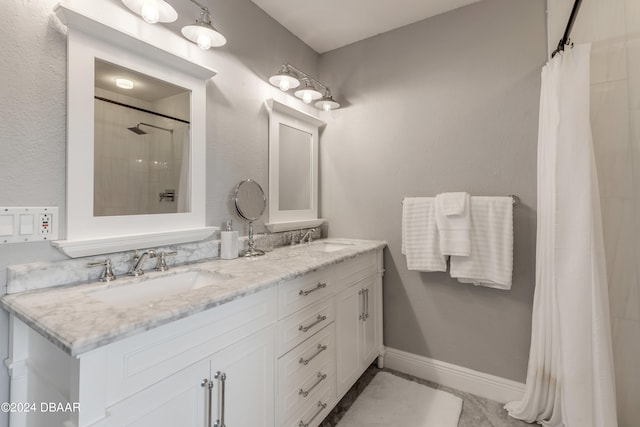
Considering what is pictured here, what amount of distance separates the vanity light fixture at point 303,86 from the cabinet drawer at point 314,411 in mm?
1793

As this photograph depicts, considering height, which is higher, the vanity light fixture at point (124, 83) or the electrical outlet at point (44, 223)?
the vanity light fixture at point (124, 83)

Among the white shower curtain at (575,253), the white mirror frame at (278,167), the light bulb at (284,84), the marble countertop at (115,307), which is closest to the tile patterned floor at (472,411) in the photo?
the white shower curtain at (575,253)

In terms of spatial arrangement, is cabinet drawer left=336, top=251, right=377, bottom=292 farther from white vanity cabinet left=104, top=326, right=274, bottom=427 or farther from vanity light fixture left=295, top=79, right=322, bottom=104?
vanity light fixture left=295, top=79, right=322, bottom=104

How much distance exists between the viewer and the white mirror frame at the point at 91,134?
1.05 metres

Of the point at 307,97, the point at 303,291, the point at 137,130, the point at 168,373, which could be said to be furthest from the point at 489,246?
the point at 137,130

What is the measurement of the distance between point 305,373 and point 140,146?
49.4 inches

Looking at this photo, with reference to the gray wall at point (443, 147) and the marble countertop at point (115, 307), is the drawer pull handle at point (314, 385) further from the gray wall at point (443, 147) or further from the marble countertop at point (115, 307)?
the gray wall at point (443, 147)

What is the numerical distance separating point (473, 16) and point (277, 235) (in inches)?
75.2

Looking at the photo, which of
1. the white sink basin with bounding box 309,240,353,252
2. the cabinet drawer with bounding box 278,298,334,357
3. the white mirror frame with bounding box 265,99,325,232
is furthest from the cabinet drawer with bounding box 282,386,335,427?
the white mirror frame with bounding box 265,99,325,232

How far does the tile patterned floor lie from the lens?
1566mm

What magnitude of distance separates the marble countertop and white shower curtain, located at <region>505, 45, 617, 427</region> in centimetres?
106

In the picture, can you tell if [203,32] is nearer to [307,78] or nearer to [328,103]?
[307,78]

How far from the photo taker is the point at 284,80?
1851 millimetres

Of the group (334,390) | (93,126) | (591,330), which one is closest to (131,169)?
(93,126)
